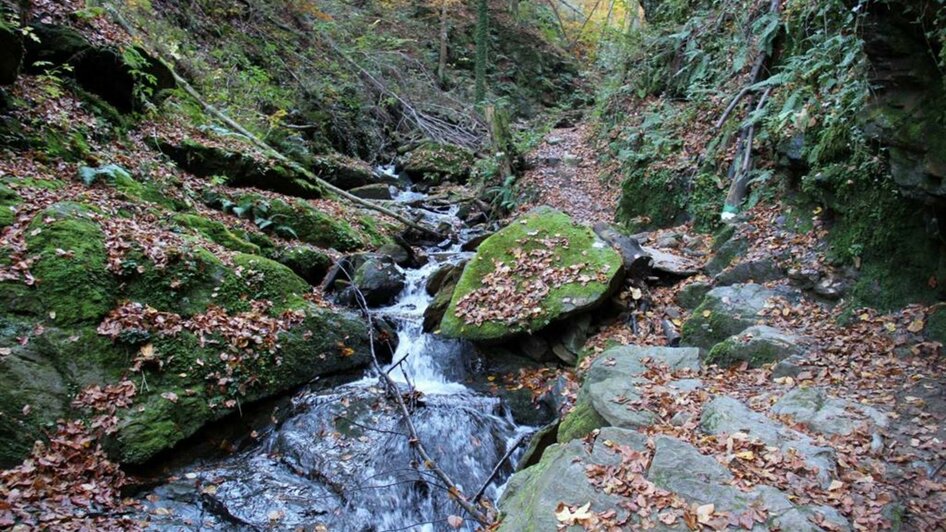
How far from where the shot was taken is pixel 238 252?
27.8 ft

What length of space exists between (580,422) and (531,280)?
11.3 feet

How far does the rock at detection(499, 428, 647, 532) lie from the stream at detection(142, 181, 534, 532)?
4.67 feet

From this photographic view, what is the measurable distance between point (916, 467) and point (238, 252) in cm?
860

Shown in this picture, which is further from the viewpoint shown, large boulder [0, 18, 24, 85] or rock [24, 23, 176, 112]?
rock [24, 23, 176, 112]

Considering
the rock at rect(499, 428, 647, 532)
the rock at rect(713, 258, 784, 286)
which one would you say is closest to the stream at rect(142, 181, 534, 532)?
the rock at rect(499, 428, 647, 532)

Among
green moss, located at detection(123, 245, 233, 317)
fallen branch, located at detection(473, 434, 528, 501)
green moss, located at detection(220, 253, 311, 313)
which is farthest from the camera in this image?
green moss, located at detection(220, 253, 311, 313)

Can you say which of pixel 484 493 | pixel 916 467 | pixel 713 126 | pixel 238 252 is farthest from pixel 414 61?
pixel 916 467

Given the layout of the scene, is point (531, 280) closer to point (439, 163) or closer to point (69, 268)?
point (69, 268)

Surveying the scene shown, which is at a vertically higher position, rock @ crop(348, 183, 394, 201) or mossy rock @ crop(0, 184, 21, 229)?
mossy rock @ crop(0, 184, 21, 229)

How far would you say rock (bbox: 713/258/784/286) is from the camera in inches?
297

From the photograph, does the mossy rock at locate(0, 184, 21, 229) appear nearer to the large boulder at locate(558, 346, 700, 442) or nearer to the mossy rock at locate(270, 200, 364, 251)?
the mossy rock at locate(270, 200, 364, 251)

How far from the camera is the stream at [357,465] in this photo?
550 cm

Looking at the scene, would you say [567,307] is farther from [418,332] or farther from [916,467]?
[916,467]

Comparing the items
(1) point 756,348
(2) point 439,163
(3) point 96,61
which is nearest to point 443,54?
(2) point 439,163
